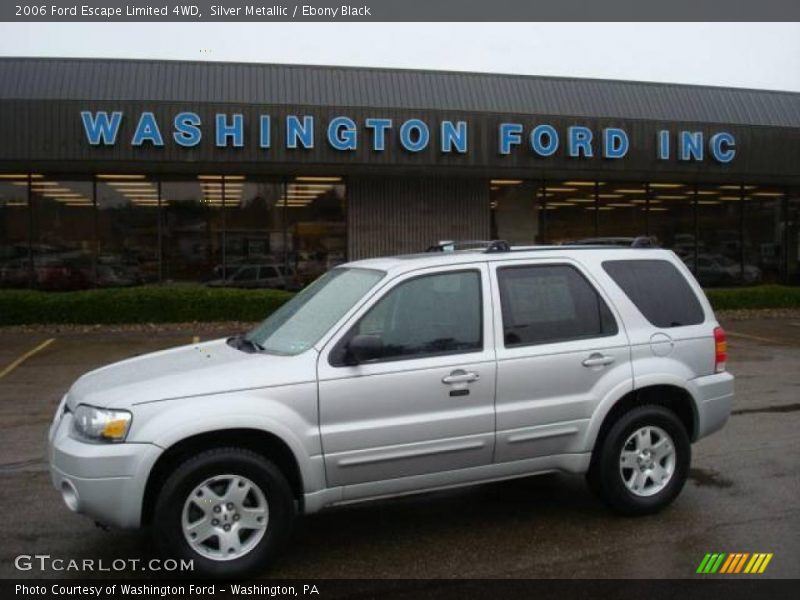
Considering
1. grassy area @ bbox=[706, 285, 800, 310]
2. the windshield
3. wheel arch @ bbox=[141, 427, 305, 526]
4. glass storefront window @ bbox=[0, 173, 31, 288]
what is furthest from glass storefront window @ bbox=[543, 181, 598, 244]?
wheel arch @ bbox=[141, 427, 305, 526]

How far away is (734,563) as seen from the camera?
4.61 m

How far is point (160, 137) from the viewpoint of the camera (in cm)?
1605

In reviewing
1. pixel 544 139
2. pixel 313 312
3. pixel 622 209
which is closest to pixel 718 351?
pixel 313 312

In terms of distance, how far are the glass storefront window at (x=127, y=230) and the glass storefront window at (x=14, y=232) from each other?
1571mm

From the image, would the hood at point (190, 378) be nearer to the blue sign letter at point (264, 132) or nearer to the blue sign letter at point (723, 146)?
the blue sign letter at point (264, 132)

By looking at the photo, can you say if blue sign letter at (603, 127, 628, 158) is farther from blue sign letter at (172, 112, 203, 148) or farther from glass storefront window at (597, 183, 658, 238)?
blue sign letter at (172, 112, 203, 148)

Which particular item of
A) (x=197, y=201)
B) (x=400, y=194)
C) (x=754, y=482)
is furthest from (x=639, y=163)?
(x=754, y=482)

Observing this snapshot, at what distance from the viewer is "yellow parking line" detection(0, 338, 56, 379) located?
38.5ft

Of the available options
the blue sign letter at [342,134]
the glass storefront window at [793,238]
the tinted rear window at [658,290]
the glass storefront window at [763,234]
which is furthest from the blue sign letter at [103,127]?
the glass storefront window at [793,238]

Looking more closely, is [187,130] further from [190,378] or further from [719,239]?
[719,239]

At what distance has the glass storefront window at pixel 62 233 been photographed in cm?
1827

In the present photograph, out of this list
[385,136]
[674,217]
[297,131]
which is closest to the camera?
[297,131]

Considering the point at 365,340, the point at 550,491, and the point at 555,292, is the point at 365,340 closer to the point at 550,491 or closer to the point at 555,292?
the point at 555,292

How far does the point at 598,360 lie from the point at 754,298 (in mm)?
16264
